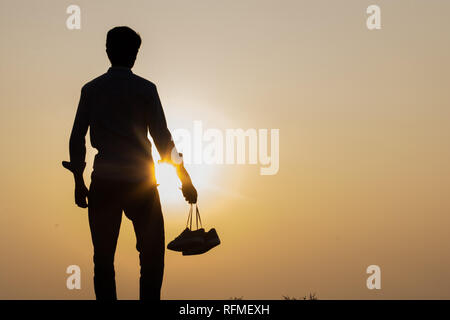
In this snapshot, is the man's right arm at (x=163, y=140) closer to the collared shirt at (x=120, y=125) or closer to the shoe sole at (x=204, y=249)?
the collared shirt at (x=120, y=125)

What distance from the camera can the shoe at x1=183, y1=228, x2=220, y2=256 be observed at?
21.5 ft

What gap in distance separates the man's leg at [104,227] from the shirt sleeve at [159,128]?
2.07 ft

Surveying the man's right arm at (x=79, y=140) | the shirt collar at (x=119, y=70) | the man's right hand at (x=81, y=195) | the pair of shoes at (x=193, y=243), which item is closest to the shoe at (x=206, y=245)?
the pair of shoes at (x=193, y=243)

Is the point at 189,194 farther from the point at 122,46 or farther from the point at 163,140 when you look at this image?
the point at 122,46

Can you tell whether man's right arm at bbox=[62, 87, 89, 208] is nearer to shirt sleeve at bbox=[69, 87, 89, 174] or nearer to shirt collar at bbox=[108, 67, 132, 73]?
shirt sleeve at bbox=[69, 87, 89, 174]

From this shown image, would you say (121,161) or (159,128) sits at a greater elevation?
(159,128)

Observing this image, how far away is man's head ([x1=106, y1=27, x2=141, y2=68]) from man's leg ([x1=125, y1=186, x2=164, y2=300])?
1170 millimetres

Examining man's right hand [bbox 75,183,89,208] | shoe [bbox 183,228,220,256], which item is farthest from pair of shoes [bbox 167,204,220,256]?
man's right hand [bbox 75,183,89,208]

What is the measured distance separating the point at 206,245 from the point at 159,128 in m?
1.20

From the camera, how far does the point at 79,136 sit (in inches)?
245

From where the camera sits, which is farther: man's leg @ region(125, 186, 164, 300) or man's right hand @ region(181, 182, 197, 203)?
man's right hand @ region(181, 182, 197, 203)

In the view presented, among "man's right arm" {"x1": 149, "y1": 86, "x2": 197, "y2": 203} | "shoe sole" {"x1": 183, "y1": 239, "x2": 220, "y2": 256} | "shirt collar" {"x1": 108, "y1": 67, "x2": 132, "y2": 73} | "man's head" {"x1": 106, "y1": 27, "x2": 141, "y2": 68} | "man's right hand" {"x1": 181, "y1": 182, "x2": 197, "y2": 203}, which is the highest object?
"man's head" {"x1": 106, "y1": 27, "x2": 141, "y2": 68}

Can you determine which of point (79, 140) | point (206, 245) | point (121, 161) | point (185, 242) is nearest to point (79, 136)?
point (79, 140)
